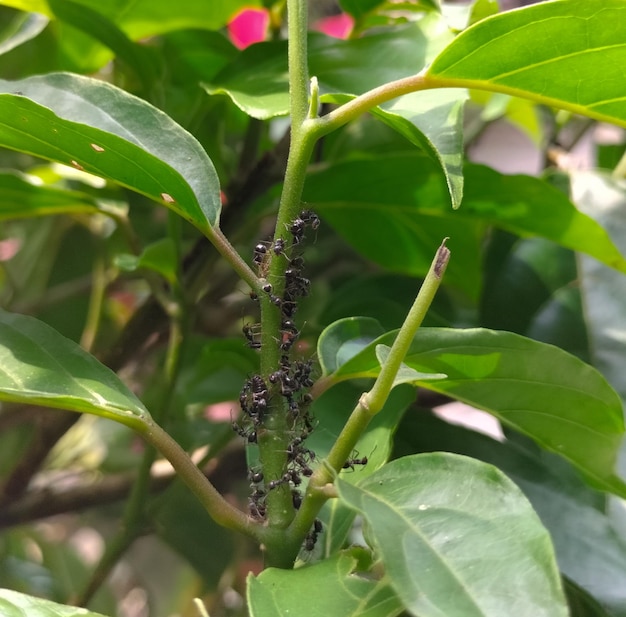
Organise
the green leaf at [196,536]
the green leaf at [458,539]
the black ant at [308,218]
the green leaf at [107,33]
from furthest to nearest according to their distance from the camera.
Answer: the green leaf at [196,536], the green leaf at [107,33], the black ant at [308,218], the green leaf at [458,539]

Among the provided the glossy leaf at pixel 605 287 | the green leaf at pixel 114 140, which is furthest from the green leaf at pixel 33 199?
the glossy leaf at pixel 605 287

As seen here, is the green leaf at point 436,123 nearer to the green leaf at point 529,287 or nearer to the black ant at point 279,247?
the black ant at point 279,247

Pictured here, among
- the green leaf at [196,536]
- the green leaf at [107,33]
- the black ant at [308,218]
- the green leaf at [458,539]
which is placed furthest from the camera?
the green leaf at [196,536]

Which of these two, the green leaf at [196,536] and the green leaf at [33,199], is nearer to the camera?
the green leaf at [33,199]

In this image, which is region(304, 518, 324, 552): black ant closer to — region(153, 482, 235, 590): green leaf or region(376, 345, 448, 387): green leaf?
region(376, 345, 448, 387): green leaf

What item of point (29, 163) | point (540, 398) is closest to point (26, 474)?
point (29, 163)

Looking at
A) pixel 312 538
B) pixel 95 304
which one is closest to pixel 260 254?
pixel 312 538

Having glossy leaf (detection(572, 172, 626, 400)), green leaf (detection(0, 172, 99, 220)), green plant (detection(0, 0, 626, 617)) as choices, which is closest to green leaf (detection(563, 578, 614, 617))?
green plant (detection(0, 0, 626, 617))
